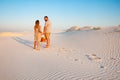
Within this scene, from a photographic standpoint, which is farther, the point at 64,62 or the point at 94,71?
the point at 64,62

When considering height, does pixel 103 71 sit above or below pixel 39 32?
below

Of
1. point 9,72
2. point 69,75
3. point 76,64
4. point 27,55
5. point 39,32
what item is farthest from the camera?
point 39,32

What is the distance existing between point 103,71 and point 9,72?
12.4 ft

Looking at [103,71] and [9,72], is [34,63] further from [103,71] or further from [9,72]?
[103,71]

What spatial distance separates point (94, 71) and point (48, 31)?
16.8 feet

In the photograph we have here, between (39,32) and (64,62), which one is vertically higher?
(39,32)

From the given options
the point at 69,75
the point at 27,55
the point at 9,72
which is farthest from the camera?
the point at 27,55

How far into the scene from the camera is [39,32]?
36.7 ft

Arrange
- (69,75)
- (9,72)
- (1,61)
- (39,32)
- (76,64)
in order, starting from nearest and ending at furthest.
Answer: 1. (69,75)
2. (9,72)
3. (76,64)
4. (1,61)
5. (39,32)

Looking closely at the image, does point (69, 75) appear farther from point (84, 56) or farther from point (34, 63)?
point (84, 56)

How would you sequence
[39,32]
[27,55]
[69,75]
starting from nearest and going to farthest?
1. [69,75]
2. [27,55]
3. [39,32]

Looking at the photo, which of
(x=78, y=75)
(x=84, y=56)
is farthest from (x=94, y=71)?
(x=84, y=56)

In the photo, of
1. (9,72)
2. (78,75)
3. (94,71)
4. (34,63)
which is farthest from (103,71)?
(9,72)

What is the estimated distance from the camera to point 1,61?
8984mm
